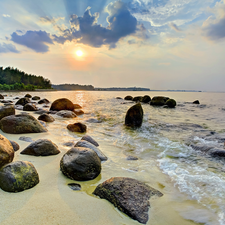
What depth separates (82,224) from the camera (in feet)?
5.50

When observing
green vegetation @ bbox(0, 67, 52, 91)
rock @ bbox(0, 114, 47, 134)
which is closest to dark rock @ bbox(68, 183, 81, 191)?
rock @ bbox(0, 114, 47, 134)

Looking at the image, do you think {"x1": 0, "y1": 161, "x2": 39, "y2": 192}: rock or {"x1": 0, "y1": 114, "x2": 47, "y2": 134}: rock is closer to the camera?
{"x1": 0, "y1": 161, "x2": 39, "y2": 192}: rock

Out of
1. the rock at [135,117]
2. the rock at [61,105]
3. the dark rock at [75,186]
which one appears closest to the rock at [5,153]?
the dark rock at [75,186]

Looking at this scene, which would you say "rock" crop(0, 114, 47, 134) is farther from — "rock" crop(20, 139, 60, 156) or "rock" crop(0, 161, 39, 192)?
"rock" crop(0, 161, 39, 192)

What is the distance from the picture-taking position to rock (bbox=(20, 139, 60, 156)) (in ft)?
10.6

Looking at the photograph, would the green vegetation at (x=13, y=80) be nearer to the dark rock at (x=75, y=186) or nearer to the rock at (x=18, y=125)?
the rock at (x=18, y=125)

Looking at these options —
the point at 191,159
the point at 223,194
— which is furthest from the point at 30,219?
the point at 191,159

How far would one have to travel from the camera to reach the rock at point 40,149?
3.22 metres

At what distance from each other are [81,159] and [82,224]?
3.62 feet

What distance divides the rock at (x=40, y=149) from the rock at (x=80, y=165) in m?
0.78

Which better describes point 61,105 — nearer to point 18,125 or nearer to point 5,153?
point 18,125

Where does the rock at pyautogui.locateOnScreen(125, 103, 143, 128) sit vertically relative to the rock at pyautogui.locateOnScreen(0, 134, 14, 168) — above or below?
below

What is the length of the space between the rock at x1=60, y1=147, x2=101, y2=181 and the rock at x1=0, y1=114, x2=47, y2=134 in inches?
109

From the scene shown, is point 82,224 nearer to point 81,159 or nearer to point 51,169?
point 81,159
